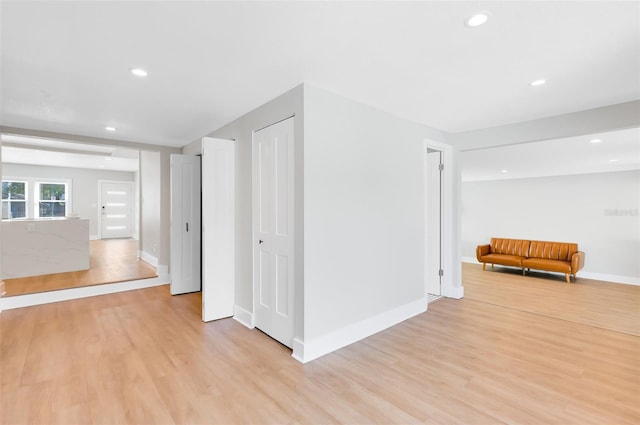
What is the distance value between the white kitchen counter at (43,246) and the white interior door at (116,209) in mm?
5286

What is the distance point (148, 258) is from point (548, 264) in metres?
8.57

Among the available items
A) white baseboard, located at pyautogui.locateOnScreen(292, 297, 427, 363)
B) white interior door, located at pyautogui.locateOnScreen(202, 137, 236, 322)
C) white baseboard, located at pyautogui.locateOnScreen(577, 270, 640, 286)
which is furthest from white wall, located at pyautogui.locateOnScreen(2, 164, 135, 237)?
white baseboard, located at pyautogui.locateOnScreen(577, 270, 640, 286)

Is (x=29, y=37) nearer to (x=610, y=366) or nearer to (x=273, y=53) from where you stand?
(x=273, y=53)

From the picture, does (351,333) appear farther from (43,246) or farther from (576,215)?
(576,215)

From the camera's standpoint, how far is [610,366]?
98.3 inches

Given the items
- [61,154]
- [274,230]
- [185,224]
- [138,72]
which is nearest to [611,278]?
[274,230]

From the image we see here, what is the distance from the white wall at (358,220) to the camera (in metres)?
2.62

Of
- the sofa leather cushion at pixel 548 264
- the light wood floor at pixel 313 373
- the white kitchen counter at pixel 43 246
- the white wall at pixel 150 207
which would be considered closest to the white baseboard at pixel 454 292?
the light wood floor at pixel 313 373

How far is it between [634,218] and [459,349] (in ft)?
20.7

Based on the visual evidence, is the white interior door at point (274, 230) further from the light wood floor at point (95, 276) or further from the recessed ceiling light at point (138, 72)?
the light wood floor at point (95, 276)

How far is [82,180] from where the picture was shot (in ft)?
31.4

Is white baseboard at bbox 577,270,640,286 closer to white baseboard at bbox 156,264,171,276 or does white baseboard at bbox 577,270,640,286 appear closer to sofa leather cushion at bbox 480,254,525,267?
sofa leather cushion at bbox 480,254,525,267

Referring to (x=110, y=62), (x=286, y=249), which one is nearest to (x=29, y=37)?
(x=110, y=62)

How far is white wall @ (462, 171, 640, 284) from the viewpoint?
20.3 feet
